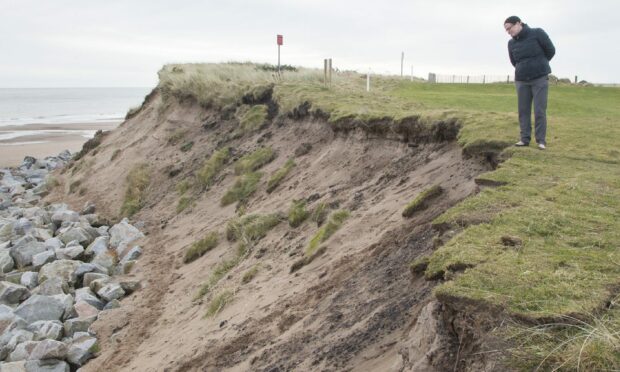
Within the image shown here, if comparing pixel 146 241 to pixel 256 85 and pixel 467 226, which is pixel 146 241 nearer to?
pixel 256 85

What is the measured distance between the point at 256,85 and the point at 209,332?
480 inches

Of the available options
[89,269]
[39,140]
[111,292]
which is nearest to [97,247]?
[89,269]

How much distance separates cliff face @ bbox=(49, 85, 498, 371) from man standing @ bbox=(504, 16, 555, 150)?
0.89 meters

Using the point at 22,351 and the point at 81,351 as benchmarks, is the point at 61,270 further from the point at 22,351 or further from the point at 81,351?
the point at 81,351

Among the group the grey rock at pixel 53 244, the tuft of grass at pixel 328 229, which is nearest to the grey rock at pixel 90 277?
the grey rock at pixel 53 244

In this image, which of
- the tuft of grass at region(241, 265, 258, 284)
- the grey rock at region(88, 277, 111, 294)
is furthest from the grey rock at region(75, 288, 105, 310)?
the tuft of grass at region(241, 265, 258, 284)

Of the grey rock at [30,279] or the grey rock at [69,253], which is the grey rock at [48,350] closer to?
the grey rock at [30,279]

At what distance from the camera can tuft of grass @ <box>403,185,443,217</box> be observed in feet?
24.5

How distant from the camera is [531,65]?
852cm

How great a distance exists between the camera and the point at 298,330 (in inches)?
245

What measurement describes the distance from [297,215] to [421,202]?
329 centimetres

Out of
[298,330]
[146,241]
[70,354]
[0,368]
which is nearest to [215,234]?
[146,241]

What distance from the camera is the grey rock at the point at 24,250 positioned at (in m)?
13.2

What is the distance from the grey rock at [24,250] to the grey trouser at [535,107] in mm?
10266
